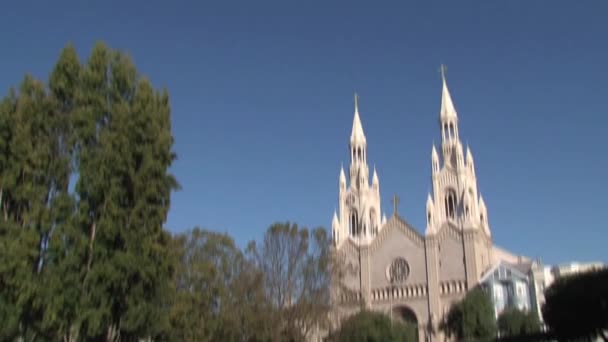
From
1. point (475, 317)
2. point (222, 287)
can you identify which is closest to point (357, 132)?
point (475, 317)

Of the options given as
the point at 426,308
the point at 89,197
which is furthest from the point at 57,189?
the point at 426,308

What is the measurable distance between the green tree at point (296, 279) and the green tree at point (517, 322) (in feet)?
91.6

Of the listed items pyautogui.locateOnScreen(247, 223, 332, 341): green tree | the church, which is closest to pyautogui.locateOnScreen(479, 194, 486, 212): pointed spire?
the church

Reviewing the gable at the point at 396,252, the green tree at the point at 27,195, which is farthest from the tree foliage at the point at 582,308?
the gable at the point at 396,252

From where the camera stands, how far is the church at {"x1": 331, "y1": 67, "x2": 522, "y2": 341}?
73250 mm

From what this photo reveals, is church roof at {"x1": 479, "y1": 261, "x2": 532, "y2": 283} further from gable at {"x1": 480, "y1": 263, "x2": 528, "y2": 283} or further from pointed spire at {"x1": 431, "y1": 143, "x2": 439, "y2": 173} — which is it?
pointed spire at {"x1": 431, "y1": 143, "x2": 439, "y2": 173}

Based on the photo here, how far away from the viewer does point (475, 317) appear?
217 feet

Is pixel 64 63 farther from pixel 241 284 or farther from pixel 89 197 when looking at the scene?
pixel 241 284

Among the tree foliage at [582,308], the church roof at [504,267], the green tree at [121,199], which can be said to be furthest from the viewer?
the church roof at [504,267]

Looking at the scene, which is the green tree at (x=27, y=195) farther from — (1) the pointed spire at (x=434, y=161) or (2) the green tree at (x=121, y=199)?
(1) the pointed spire at (x=434, y=161)

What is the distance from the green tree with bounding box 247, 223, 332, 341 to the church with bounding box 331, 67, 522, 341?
24.7 meters

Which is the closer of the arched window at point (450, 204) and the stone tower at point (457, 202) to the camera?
the stone tower at point (457, 202)

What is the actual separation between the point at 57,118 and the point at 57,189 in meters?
2.83

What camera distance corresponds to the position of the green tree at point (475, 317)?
65.0m
